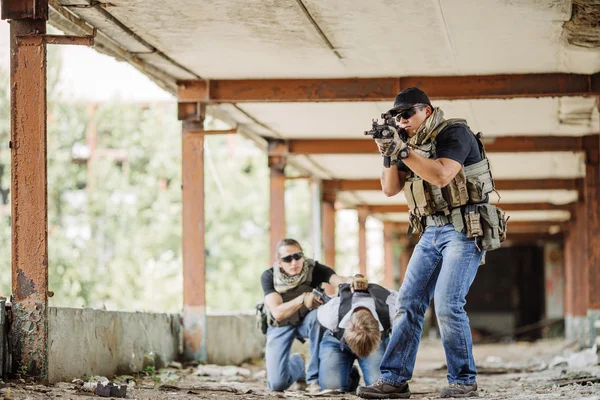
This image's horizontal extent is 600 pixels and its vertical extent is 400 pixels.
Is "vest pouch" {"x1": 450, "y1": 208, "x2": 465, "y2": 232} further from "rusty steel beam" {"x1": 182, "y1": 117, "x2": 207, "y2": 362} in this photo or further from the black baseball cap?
"rusty steel beam" {"x1": 182, "y1": 117, "x2": 207, "y2": 362}

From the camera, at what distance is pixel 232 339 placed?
1274 centimetres

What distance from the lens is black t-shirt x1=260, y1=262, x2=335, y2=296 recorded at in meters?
8.41

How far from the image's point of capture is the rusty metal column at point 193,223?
11.6m

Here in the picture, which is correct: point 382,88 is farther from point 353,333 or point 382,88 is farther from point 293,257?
point 353,333

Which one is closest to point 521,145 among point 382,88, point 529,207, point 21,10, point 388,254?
point 382,88

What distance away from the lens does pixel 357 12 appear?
8.50 meters

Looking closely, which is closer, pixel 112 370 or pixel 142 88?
pixel 112 370

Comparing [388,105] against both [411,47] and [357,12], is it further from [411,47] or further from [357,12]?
[357,12]

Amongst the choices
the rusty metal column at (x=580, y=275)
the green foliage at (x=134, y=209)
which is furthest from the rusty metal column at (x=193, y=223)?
the green foliage at (x=134, y=209)

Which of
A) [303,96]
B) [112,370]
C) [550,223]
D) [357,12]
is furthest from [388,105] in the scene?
[550,223]

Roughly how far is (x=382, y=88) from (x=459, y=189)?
5360mm

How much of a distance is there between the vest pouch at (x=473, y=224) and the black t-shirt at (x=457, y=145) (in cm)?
32

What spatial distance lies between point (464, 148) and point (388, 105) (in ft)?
22.4

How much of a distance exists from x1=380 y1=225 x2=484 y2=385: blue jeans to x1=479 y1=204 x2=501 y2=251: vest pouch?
84mm
